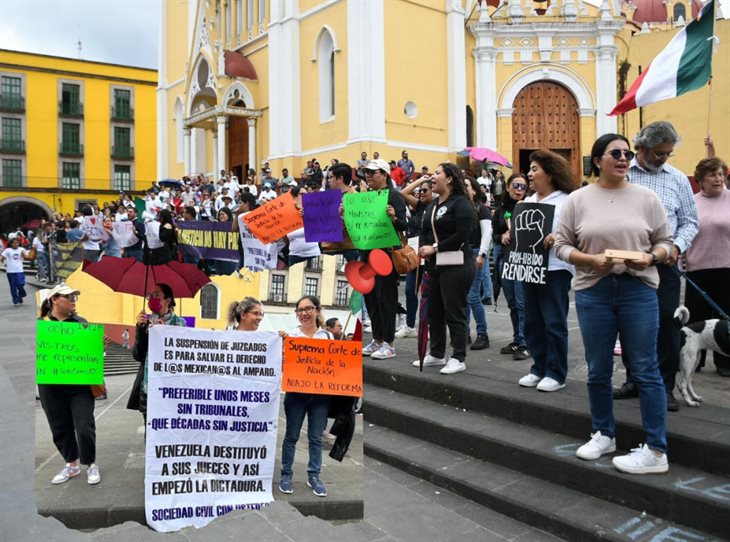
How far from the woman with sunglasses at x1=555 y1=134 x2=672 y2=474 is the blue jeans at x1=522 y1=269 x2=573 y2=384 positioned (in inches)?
41.9

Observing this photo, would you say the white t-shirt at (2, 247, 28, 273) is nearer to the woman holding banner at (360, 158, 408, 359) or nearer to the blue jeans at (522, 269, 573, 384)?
the woman holding banner at (360, 158, 408, 359)

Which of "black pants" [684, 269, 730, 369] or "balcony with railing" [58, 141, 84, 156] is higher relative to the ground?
"balcony with railing" [58, 141, 84, 156]

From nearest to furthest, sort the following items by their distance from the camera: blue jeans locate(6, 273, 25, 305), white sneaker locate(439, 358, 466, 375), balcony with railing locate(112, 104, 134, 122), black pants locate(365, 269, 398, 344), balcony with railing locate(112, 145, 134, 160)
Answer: white sneaker locate(439, 358, 466, 375) → black pants locate(365, 269, 398, 344) → blue jeans locate(6, 273, 25, 305) → balcony with railing locate(112, 104, 134, 122) → balcony with railing locate(112, 145, 134, 160)

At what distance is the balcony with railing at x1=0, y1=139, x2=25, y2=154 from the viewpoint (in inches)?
1836

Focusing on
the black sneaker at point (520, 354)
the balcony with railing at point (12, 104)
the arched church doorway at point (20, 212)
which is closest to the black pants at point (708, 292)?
the black sneaker at point (520, 354)

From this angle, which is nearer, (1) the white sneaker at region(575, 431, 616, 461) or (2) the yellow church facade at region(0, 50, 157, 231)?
(1) the white sneaker at region(575, 431, 616, 461)

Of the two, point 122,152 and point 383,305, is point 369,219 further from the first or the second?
point 122,152

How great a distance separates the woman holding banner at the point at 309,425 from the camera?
142 inches

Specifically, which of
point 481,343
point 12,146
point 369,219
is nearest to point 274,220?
point 369,219

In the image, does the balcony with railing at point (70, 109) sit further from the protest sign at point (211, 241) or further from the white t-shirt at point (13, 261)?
the protest sign at point (211, 241)

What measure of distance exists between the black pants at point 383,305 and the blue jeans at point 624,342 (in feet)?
7.18

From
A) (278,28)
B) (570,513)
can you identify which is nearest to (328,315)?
(570,513)

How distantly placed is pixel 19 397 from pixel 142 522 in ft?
13.0

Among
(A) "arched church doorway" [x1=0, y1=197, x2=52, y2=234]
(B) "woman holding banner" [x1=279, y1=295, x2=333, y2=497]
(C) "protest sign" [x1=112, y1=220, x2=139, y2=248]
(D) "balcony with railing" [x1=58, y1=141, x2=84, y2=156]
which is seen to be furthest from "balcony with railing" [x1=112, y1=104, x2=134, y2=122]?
(B) "woman holding banner" [x1=279, y1=295, x2=333, y2=497]
